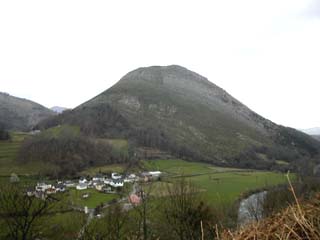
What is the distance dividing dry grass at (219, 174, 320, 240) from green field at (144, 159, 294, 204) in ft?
103

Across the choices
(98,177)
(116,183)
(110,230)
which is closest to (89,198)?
(116,183)

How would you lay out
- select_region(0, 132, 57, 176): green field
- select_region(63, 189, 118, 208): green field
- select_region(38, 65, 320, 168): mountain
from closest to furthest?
1. select_region(63, 189, 118, 208): green field
2. select_region(0, 132, 57, 176): green field
3. select_region(38, 65, 320, 168): mountain

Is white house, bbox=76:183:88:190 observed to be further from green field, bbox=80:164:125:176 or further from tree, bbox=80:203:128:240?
tree, bbox=80:203:128:240

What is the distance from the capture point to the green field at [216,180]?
5597cm

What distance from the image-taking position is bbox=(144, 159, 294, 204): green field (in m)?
56.0

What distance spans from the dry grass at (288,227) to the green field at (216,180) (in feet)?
103

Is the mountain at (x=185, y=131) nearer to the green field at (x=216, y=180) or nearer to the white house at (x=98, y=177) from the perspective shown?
the green field at (x=216, y=180)

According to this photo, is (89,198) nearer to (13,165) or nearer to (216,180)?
(216,180)

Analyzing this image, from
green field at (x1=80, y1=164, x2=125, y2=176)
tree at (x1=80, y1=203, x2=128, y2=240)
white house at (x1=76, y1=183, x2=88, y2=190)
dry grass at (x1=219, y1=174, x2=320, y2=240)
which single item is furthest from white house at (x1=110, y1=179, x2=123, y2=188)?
dry grass at (x1=219, y1=174, x2=320, y2=240)

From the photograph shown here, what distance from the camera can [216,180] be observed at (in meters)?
76.4

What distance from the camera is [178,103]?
7810 inches

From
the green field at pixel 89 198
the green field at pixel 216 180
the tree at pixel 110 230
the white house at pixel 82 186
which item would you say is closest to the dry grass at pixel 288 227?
the tree at pixel 110 230

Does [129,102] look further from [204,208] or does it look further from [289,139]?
[204,208]

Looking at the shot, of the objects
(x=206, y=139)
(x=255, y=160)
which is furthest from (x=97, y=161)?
(x=206, y=139)
